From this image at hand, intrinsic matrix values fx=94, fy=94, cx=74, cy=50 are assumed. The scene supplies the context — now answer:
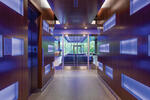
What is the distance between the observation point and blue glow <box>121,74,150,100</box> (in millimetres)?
1735

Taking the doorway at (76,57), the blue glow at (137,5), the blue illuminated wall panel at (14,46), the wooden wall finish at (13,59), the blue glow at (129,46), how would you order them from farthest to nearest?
the doorway at (76,57), the blue glow at (129,46), the blue glow at (137,5), the blue illuminated wall panel at (14,46), the wooden wall finish at (13,59)

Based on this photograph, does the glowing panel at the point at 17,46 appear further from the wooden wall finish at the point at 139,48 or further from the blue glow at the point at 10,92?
the wooden wall finish at the point at 139,48

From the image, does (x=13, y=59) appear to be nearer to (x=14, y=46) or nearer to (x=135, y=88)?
(x=14, y=46)

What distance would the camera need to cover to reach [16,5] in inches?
75.6

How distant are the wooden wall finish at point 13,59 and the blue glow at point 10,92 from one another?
0.26ft

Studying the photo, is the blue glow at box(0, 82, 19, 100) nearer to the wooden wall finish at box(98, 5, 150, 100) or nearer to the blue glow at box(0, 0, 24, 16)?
the blue glow at box(0, 0, 24, 16)

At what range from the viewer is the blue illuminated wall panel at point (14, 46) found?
164 centimetres

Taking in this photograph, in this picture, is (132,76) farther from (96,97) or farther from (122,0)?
(122,0)

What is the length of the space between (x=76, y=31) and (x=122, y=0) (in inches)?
225

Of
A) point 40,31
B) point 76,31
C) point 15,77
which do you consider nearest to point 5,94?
point 15,77

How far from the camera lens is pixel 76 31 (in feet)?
26.9

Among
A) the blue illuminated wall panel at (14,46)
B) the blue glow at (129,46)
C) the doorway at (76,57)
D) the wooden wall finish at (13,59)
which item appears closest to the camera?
the wooden wall finish at (13,59)

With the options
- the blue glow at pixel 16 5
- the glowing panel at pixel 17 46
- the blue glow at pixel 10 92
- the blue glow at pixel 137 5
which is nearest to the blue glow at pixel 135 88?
the blue glow at pixel 137 5

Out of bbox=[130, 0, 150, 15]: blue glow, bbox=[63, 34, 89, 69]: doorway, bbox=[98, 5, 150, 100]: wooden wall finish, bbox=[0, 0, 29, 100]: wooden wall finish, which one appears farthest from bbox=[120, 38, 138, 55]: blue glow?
bbox=[63, 34, 89, 69]: doorway
